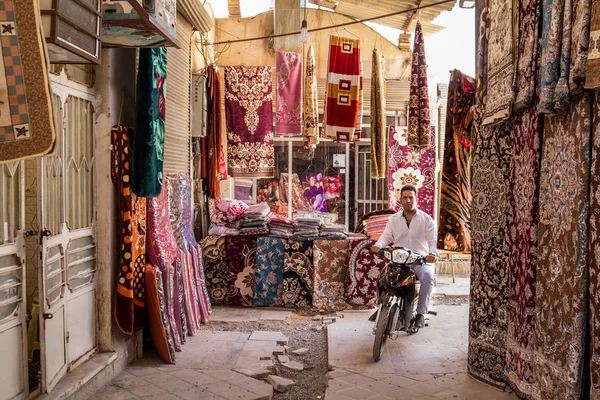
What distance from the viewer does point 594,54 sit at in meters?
2.82

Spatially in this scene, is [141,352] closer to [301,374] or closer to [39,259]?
[301,374]

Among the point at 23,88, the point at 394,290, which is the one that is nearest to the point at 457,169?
the point at 394,290

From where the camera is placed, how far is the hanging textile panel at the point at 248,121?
8344 mm

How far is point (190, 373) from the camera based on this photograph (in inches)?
200

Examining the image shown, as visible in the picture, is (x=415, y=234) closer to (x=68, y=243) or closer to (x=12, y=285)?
(x=68, y=243)

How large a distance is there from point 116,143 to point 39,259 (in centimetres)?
135

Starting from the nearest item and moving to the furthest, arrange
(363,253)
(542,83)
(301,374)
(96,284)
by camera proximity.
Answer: (542,83), (96,284), (301,374), (363,253)

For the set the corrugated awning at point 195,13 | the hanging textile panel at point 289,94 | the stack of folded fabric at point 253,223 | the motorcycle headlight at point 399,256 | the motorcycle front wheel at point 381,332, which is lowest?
the motorcycle front wheel at point 381,332

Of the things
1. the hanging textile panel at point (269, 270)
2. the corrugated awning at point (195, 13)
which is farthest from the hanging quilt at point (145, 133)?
the hanging textile panel at point (269, 270)

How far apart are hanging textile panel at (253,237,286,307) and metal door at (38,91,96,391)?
3.34 metres

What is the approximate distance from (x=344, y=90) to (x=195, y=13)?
7.52ft

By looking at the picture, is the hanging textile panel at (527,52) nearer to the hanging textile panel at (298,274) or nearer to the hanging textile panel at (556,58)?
the hanging textile panel at (556,58)

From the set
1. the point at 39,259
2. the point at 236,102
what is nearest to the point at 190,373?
the point at 39,259

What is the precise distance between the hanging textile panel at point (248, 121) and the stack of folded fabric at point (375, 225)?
1.64 metres
